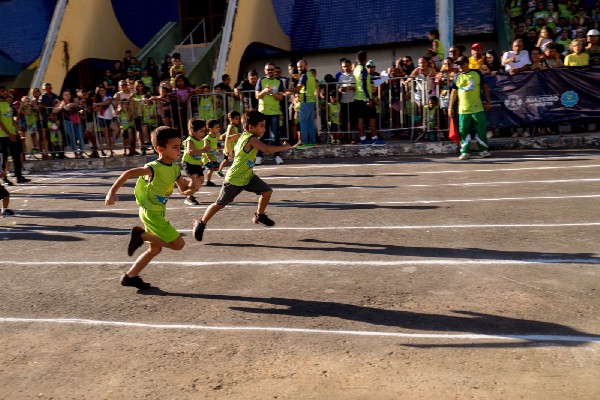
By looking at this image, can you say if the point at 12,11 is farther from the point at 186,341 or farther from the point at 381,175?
the point at 186,341

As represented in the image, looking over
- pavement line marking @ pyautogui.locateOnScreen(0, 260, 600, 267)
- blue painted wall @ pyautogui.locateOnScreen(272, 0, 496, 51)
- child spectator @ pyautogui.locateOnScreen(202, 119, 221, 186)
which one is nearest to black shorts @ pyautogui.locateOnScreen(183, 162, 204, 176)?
child spectator @ pyautogui.locateOnScreen(202, 119, 221, 186)

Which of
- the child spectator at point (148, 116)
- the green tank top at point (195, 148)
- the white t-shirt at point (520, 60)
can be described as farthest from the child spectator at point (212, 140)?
the white t-shirt at point (520, 60)

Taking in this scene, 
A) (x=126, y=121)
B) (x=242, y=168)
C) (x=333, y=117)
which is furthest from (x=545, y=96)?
(x=126, y=121)

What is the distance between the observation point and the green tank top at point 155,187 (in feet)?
21.7

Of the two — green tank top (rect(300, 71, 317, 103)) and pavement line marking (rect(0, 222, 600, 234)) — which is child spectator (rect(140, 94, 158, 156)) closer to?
green tank top (rect(300, 71, 317, 103))

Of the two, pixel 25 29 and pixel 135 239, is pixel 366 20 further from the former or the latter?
pixel 135 239

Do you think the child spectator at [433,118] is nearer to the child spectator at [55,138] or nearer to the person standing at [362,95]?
the person standing at [362,95]

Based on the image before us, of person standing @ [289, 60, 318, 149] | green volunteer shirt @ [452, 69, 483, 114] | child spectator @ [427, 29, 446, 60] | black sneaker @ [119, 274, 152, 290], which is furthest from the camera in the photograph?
child spectator @ [427, 29, 446, 60]

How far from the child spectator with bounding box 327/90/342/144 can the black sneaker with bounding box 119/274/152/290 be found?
1026 centimetres

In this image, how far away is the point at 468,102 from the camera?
13.4 metres

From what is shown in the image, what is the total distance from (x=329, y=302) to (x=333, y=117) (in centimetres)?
1102

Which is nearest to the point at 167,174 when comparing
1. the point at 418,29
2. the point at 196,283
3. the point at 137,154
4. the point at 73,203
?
the point at 196,283

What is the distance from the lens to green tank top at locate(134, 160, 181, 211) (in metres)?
6.61

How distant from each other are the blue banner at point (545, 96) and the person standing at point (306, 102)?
168 inches
